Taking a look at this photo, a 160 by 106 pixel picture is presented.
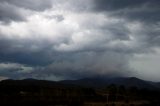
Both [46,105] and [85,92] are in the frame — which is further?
[85,92]

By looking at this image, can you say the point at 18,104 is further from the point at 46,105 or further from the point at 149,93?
the point at 149,93

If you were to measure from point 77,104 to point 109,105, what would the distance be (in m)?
10.7

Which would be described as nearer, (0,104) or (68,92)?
(0,104)

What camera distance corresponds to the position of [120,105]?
4006 inches

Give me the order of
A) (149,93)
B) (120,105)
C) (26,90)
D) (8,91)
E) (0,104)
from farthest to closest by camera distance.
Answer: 1. (149,93)
2. (26,90)
3. (8,91)
4. (120,105)
5. (0,104)

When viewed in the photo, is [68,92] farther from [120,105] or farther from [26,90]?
[120,105]

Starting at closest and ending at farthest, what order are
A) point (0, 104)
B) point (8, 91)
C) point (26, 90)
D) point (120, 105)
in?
point (0, 104) < point (120, 105) < point (8, 91) < point (26, 90)

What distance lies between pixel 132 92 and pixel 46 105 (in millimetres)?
70549

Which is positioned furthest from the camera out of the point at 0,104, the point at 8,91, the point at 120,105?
the point at 8,91

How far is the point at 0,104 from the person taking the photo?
311ft

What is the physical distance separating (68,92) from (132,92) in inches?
1312

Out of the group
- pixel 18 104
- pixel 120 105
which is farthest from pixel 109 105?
pixel 18 104

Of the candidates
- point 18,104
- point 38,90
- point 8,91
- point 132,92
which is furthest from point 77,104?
point 132,92

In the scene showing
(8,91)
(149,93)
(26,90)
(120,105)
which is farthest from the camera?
(149,93)
